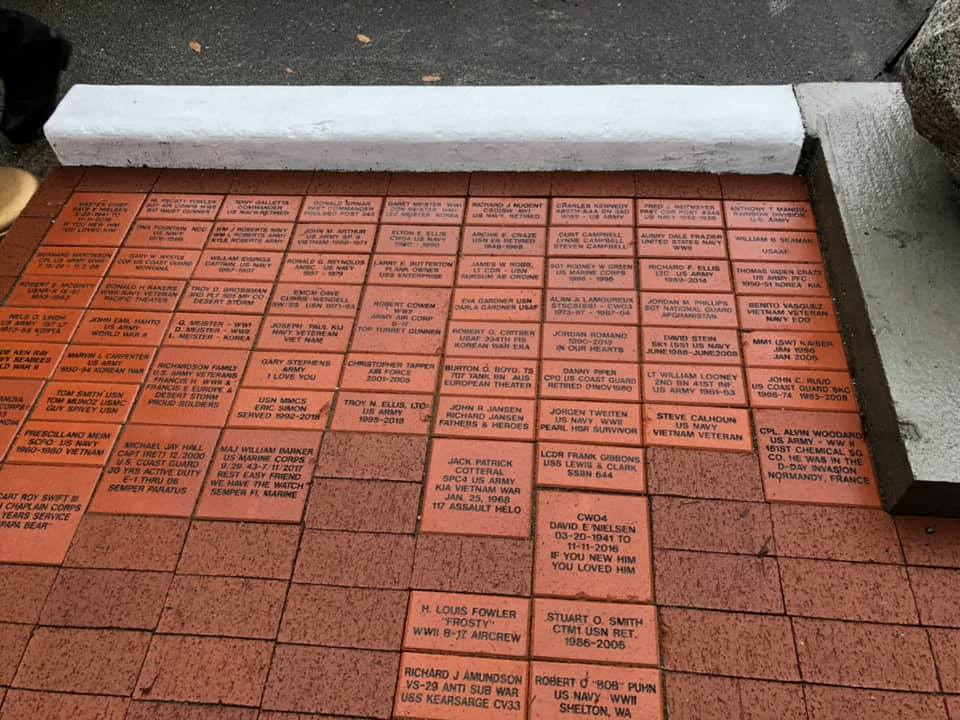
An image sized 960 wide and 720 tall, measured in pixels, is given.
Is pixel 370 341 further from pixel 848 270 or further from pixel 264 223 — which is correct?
pixel 848 270

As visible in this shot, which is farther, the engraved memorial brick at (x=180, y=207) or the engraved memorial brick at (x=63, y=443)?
the engraved memorial brick at (x=180, y=207)

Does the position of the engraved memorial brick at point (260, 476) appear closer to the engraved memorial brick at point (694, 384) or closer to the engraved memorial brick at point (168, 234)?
the engraved memorial brick at point (168, 234)

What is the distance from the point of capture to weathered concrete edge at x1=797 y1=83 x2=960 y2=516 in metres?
2.35

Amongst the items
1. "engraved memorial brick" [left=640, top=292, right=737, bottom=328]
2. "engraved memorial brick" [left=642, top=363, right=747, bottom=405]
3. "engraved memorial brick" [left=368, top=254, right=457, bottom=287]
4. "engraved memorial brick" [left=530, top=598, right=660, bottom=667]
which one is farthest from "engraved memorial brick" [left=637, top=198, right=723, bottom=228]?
"engraved memorial brick" [left=530, top=598, right=660, bottom=667]

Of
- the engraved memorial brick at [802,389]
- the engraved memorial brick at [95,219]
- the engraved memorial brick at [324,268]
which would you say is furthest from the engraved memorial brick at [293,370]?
the engraved memorial brick at [802,389]

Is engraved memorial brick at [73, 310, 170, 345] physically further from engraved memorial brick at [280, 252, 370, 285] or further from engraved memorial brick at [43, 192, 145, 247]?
engraved memorial brick at [280, 252, 370, 285]

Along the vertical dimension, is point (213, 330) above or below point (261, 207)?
below

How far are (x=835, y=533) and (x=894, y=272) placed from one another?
1.04m

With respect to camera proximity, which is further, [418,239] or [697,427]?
[418,239]

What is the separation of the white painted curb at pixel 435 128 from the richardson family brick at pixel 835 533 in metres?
1.71

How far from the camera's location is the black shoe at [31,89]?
4469 mm

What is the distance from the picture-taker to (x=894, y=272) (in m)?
2.73

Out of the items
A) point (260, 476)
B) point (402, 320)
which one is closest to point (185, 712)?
point (260, 476)

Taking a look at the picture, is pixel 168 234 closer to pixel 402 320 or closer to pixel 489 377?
pixel 402 320
